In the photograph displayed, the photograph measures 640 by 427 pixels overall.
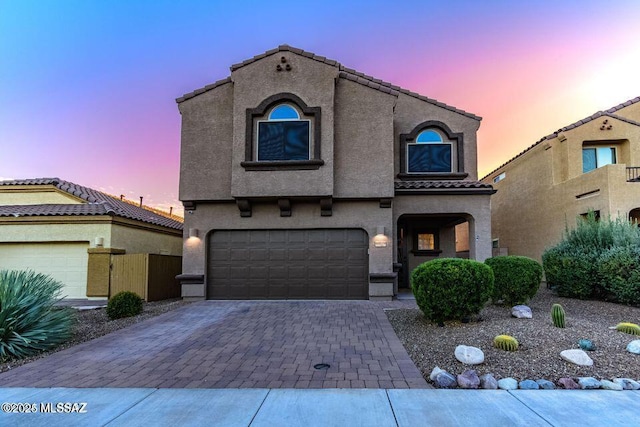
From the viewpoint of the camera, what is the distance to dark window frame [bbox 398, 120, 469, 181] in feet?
43.6

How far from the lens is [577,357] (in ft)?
16.5

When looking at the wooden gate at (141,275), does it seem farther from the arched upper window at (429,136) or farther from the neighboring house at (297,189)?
the arched upper window at (429,136)

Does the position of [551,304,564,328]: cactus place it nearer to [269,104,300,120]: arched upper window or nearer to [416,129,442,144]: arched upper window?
[416,129,442,144]: arched upper window

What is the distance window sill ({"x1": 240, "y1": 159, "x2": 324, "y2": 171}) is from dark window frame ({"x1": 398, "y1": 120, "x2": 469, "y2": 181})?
3885mm

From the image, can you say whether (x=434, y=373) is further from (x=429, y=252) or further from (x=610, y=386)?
(x=429, y=252)

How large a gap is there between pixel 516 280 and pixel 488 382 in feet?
15.0

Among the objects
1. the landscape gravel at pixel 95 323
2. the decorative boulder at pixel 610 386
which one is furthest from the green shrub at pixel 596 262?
the landscape gravel at pixel 95 323

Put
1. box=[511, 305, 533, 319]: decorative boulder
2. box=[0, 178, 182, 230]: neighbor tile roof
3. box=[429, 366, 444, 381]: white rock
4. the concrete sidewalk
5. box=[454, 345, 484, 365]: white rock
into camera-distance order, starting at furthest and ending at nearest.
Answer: box=[0, 178, 182, 230]: neighbor tile roof → box=[511, 305, 533, 319]: decorative boulder → box=[454, 345, 484, 365]: white rock → box=[429, 366, 444, 381]: white rock → the concrete sidewalk

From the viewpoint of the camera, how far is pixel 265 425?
11.5ft

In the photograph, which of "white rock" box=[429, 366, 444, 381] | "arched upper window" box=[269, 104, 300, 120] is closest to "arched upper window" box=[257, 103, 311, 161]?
"arched upper window" box=[269, 104, 300, 120]

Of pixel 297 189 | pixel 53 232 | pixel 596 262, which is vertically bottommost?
pixel 596 262

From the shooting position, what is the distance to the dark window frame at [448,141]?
13.3 m

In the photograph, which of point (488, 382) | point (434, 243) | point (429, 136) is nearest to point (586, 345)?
point (488, 382)

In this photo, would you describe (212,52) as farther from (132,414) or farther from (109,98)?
(132,414)
